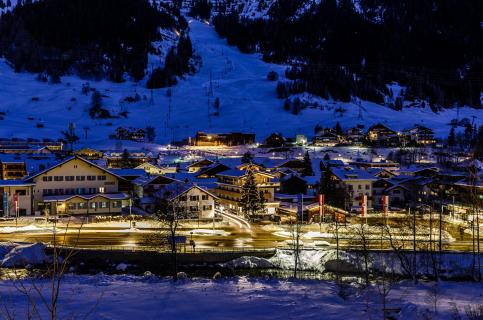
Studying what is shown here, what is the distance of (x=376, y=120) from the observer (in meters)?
96.1

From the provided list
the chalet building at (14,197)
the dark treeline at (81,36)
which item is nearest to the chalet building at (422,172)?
the chalet building at (14,197)

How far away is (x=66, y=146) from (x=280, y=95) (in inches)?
2044

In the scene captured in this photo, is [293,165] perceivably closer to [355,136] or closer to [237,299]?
[355,136]

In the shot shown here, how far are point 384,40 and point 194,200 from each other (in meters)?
150

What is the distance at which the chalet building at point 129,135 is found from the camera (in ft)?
263

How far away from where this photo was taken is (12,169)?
38.3m

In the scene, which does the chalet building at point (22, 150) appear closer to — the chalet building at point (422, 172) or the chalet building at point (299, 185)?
the chalet building at point (299, 185)

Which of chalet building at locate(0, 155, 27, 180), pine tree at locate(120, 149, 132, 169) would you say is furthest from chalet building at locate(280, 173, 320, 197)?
chalet building at locate(0, 155, 27, 180)

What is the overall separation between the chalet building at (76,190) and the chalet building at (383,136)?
53.9 metres

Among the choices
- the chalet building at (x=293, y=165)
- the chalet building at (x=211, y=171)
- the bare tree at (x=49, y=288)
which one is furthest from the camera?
the chalet building at (x=293, y=165)

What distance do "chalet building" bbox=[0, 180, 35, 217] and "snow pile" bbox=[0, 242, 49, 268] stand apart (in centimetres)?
1038

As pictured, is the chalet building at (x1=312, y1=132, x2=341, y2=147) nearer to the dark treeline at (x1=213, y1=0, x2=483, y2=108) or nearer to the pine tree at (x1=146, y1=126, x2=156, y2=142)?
the pine tree at (x1=146, y1=126, x2=156, y2=142)

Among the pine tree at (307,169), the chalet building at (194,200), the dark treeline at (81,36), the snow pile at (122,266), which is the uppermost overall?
the dark treeline at (81,36)

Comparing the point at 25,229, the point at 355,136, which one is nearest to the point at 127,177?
the point at 25,229
